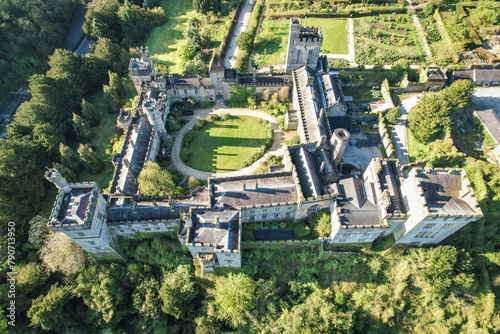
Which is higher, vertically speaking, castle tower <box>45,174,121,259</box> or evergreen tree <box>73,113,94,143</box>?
evergreen tree <box>73,113,94,143</box>

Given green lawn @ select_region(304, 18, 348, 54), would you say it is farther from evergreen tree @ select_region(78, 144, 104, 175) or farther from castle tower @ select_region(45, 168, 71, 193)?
→ castle tower @ select_region(45, 168, 71, 193)

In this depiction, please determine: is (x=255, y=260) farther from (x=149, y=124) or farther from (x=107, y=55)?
(x=107, y=55)

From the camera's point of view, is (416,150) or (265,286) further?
(416,150)

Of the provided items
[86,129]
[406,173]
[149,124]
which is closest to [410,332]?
[406,173]

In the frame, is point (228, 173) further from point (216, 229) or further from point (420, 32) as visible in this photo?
point (420, 32)

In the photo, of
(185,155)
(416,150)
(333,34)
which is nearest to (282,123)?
(185,155)

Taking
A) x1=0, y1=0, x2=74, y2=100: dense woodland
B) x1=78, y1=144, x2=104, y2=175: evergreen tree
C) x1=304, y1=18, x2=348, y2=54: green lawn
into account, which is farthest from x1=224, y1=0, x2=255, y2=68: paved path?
x1=0, y1=0, x2=74, y2=100: dense woodland

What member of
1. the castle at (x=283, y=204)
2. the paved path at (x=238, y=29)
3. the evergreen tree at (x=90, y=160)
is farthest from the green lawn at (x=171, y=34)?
the castle at (x=283, y=204)

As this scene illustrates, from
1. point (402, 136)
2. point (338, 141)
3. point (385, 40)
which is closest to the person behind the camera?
point (338, 141)
